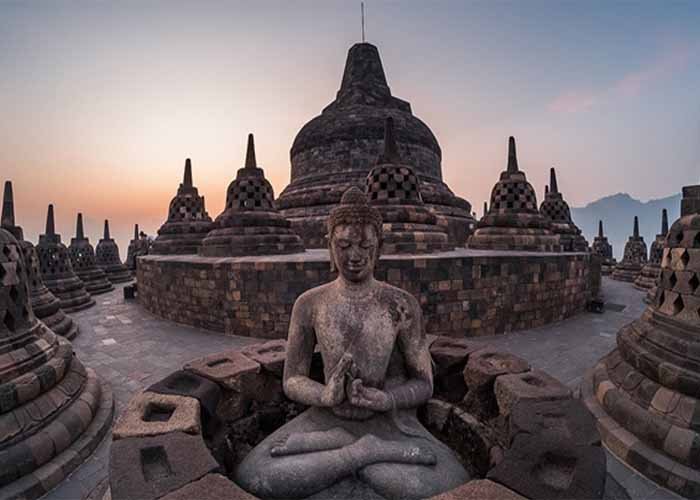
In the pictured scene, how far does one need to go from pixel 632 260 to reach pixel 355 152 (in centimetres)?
1663

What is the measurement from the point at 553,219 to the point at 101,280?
22396mm

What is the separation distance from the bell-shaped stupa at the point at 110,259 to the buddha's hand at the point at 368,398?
21.7 m

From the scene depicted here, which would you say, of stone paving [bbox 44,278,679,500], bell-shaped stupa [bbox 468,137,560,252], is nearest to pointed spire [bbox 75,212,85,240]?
stone paving [bbox 44,278,679,500]

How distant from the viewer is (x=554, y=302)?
30.4 ft

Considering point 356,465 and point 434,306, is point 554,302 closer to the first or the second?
point 434,306

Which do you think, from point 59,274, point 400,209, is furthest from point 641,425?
point 59,274

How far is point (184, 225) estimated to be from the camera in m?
16.4

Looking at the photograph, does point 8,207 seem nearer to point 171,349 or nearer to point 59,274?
point 59,274

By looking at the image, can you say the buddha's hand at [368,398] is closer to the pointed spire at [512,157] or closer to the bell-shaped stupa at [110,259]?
the pointed spire at [512,157]

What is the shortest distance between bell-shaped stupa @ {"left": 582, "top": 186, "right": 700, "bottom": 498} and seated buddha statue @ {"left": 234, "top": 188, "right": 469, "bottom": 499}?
9.09 feet

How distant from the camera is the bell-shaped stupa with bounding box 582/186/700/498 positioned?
3.27 m

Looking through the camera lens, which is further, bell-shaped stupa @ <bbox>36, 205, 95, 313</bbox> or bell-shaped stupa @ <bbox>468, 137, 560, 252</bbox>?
bell-shaped stupa @ <bbox>468, 137, 560, 252</bbox>

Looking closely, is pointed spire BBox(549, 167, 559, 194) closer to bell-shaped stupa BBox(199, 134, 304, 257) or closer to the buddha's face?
bell-shaped stupa BBox(199, 134, 304, 257)

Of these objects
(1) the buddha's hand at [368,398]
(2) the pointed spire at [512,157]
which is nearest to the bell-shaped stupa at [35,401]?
(1) the buddha's hand at [368,398]
